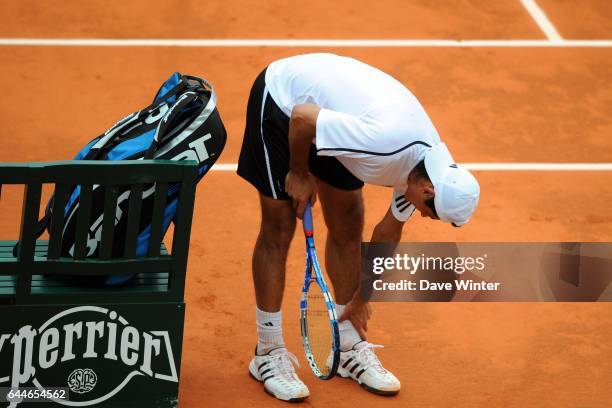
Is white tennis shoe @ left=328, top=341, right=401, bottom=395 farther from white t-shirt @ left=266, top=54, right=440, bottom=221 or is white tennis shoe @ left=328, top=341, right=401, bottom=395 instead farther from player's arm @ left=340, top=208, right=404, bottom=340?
white t-shirt @ left=266, top=54, right=440, bottom=221

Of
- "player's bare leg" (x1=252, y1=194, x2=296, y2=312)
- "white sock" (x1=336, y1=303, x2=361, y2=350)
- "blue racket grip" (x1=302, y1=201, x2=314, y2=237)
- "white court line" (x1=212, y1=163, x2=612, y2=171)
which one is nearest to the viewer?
"blue racket grip" (x1=302, y1=201, x2=314, y2=237)

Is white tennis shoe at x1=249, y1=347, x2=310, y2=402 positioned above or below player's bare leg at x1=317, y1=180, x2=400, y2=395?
below

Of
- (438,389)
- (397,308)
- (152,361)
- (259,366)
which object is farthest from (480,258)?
(152,361)

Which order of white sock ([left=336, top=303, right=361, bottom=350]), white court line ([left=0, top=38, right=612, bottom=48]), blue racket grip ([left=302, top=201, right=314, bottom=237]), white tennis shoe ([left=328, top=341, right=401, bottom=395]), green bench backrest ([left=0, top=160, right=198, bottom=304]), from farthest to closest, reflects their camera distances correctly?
white court line ([left=0, top=38, right=612, bottom=48]) < white sock ([left=336, top=303, right=361, bottom=350]) < white tennis shoe ([left=328, top=341, right=401, bottom=395]) < blue racket grip ([left=302, top=201, right=314, bottom=237]) < green bench backrest ([left=0, top=160, right=198, bottom=304])

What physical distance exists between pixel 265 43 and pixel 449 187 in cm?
461

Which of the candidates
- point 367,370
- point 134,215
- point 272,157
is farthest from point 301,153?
point 367,370

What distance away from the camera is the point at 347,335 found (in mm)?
5137

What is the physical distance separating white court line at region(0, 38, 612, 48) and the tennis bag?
3.96 metres

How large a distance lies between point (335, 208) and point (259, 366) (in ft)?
2.59

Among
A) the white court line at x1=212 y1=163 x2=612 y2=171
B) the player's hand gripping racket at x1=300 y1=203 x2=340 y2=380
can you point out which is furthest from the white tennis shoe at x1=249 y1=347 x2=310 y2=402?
the white court line at x1=212 y1=163 x2=612 y2=171

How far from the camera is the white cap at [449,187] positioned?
14.2ft

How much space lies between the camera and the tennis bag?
14.7 feet

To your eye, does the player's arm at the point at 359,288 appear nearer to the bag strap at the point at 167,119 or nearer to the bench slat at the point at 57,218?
the bag strap at the point at 167,119

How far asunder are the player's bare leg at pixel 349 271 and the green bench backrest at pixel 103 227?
2.64 feet
